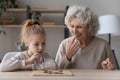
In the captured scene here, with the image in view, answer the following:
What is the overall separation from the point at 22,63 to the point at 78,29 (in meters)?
0.65

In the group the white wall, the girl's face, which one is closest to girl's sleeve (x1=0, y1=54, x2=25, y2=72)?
the girl's face

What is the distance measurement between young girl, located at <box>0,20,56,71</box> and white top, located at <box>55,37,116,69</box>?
0.23 metres

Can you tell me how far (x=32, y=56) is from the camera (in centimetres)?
159

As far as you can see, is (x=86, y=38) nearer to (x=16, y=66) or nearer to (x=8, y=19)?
(x=16, y=66)

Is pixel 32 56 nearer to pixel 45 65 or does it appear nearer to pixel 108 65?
pixel 45 65

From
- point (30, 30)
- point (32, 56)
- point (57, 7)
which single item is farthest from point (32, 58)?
point (57, 7)

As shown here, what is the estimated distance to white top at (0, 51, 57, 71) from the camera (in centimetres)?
154

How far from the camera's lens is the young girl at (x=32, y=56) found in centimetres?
155

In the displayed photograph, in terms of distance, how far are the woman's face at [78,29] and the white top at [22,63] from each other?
0.42 meters

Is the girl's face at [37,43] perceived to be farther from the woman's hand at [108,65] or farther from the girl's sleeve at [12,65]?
the woman's hand at [108,65]

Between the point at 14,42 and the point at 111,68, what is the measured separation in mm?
2196

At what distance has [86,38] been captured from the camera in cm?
209

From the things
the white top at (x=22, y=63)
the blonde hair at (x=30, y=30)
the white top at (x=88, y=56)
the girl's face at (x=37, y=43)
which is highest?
the blonde hair at (x=30, y=30)

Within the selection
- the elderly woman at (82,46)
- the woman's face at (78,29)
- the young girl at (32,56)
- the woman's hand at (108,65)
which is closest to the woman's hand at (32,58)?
the young girl at (32,56)
